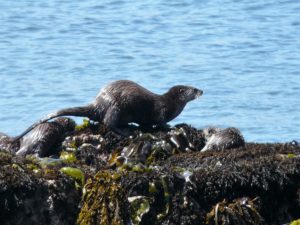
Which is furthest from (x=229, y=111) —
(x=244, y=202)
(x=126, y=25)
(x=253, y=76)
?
(x=244, y=202)

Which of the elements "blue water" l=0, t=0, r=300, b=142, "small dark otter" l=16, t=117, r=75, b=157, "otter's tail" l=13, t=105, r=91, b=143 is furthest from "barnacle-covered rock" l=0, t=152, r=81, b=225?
"blue water" l=0, t=0, r=300, b=142

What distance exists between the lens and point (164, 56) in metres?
16.8

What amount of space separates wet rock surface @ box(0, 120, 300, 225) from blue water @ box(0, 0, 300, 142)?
6.33 m

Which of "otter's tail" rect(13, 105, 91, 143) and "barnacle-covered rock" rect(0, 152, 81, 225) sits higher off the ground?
"barnacle-covered rock" rect(0, 152, 81, 225)

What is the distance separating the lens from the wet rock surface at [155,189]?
5.16 m

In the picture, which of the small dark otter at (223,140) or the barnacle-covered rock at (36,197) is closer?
the barnacle-covered rock at (36,197)

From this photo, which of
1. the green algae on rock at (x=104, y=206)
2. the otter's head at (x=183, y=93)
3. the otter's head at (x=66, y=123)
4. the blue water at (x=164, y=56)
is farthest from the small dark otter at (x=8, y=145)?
the blue water at (x=164, y=56)

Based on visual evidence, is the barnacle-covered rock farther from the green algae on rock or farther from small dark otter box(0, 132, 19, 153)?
small dark otter box(0, 132, 19, 153)

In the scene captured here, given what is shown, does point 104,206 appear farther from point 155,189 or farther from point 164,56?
point 164,56

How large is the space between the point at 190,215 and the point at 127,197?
1.09ft

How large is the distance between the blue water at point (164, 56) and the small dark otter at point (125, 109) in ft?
16.0

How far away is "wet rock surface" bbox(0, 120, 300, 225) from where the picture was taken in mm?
5156

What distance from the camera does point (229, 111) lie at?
1366 centimetres

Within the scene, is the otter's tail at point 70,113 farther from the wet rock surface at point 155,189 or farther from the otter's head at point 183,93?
the wet rock surface at point 155,189
